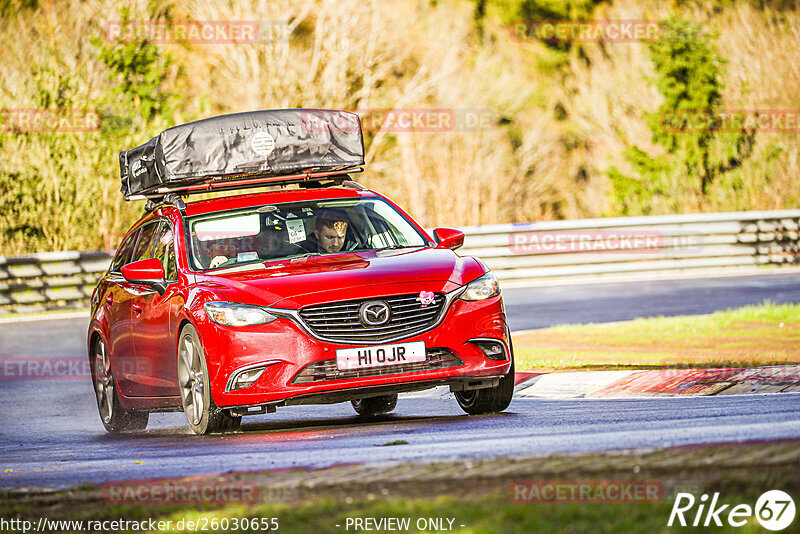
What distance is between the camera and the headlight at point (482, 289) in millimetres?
8875

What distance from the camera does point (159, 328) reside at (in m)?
9.55

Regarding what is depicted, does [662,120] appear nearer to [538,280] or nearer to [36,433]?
[538,280]

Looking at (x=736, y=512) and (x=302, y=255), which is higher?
(x=302, y=255)

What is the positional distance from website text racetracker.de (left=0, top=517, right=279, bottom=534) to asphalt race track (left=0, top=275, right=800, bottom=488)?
0.77 m

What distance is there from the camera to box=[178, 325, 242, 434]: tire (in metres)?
8.73

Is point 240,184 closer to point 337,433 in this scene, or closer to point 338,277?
point 338,277

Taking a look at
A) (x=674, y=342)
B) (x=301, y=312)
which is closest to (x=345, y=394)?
(x=301, y=312)

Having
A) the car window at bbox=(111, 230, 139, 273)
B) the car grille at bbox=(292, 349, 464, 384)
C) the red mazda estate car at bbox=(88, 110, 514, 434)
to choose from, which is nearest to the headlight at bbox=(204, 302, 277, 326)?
the red mazda estate car at bbox=(88, 110, 514, 434)

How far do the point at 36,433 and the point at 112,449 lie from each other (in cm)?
232

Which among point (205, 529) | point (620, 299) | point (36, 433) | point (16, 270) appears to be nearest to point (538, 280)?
point (620, 299)

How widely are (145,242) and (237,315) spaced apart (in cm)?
256

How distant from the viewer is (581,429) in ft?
23.9

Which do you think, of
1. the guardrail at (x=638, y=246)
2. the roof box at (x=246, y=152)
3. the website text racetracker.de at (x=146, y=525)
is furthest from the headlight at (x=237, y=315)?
the guardrail at (x=638, y=246)

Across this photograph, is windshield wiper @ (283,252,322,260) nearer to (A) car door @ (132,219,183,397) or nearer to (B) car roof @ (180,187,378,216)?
(B) car roof @ (180,187,378,216)
